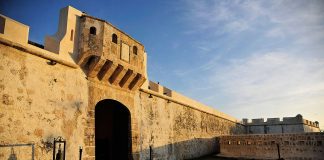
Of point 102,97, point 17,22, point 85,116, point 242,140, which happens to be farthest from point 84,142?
point 242,140

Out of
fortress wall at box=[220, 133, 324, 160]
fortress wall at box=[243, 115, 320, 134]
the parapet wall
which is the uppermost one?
the parapet wall

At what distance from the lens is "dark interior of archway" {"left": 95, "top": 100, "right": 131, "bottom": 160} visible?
980cm

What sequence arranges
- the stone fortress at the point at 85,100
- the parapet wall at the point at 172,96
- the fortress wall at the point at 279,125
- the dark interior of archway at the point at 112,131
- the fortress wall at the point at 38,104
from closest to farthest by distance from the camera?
the fortress wall at the point at 38,104, the stone fortress at the point at 85,100, the dark interior of archway at the point at 112,131, the parapet wall at the point at 172,96, the fortress wall at the point at 279,125

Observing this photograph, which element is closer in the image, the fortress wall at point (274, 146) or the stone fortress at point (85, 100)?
the stone fortress at point (85, 100)

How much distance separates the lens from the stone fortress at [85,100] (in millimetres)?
5977

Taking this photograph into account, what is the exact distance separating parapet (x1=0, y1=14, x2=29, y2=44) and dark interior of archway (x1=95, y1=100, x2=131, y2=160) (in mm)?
3987

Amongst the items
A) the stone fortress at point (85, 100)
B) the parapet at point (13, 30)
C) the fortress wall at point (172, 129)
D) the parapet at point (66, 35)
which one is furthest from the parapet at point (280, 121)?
the parapet at point (13, 30)

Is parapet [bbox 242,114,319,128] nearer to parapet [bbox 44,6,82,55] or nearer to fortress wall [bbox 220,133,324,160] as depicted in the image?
fortress wall [bbox 220,133,324,160]

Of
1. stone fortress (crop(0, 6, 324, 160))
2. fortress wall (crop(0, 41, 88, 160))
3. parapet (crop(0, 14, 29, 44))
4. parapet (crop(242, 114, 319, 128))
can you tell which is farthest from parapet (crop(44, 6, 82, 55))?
parapet (crop(242, 114, 319, 128))

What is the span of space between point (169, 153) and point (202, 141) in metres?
5.26

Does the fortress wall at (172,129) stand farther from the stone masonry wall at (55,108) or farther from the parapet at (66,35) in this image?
the parapet at (66,35)

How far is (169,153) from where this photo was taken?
1212 centimetres

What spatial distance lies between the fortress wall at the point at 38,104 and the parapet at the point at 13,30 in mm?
271

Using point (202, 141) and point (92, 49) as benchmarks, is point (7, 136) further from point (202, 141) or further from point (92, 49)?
point (202, 141)
